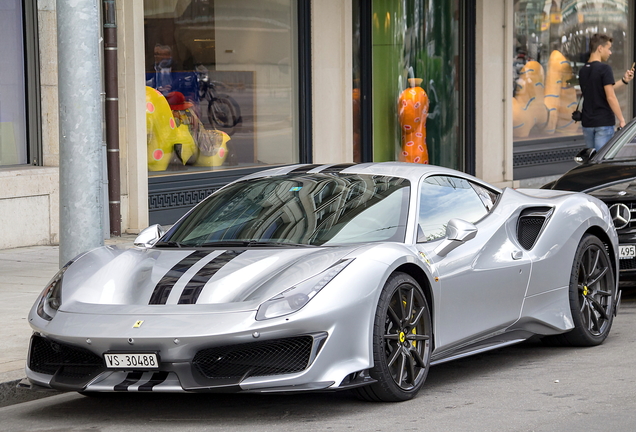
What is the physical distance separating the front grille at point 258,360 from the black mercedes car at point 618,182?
4.28 m

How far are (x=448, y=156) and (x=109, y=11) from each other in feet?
25.4

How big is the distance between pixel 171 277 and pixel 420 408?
141cm

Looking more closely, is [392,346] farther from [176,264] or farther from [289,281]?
[176,264]

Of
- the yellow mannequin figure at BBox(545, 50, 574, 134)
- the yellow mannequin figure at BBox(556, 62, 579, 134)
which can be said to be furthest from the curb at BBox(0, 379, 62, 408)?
the yellow mannequin figure at BBox(556, 62, 579, 134)

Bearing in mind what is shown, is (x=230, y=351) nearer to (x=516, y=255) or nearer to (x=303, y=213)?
(x=303, y=213)

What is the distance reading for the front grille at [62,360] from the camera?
5508 mm

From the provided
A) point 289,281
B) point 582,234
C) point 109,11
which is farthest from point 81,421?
point 109,11

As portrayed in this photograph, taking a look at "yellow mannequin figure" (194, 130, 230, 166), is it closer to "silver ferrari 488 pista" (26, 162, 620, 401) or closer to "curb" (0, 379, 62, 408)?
"silver ferrari 488 pista" (26, 162, 620, 401)

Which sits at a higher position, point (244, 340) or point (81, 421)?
point (244, 340)

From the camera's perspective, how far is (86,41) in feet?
23.9

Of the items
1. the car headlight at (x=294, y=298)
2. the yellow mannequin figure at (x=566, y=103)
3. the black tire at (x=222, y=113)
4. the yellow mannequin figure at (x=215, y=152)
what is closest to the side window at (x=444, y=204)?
the car headlight at (x=294, y=298)

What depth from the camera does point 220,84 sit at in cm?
1484

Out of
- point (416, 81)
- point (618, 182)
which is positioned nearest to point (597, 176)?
point (618, 182)

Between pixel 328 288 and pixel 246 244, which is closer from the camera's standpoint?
pixel 328 288
